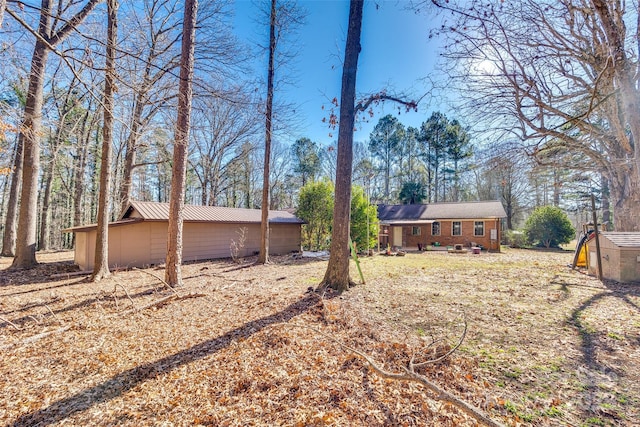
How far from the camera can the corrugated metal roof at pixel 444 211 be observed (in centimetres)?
1900

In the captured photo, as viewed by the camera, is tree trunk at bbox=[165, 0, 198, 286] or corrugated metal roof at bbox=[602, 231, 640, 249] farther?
corrugated metal roof at bbox=[602, 231, 640, 249]

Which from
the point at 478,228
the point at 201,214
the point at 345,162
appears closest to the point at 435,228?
the point at 478,228

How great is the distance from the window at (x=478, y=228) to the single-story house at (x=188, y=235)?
12807mm

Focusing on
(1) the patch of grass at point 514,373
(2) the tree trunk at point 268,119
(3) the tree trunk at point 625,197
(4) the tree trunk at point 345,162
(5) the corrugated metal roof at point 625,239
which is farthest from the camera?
(2) the tree trunk at point 268,119

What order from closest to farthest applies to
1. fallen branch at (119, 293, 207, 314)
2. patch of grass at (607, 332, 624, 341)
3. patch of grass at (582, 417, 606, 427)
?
patch of grass at (582, 417, 606, 427) < patch of grass at (607, 332, 624, 341) < fallen branch at (119, 293, 207, 314)

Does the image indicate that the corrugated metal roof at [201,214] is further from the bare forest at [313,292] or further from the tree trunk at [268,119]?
the tree trunk at [268,119]

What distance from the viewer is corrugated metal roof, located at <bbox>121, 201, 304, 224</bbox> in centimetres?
1088

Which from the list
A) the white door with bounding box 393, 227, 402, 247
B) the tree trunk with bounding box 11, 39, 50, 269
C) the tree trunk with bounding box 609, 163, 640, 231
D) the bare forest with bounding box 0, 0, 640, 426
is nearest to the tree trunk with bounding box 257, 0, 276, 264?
the bare forest with bounding box 0, 0, 640, 426

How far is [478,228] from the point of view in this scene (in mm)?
18891

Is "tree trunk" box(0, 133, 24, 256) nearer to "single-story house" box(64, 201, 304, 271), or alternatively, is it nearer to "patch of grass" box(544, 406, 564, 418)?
"single-story house" box(64, 201, 304, 271)

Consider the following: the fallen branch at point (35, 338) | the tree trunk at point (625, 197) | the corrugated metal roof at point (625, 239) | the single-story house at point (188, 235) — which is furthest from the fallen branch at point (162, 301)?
the tree trunk at point (625, 197)

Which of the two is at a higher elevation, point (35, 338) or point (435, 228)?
point (435, 228)

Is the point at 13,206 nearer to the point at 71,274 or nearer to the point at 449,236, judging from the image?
the point at 71,274

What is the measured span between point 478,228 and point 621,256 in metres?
12.0
